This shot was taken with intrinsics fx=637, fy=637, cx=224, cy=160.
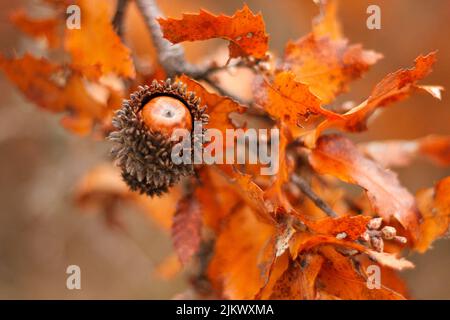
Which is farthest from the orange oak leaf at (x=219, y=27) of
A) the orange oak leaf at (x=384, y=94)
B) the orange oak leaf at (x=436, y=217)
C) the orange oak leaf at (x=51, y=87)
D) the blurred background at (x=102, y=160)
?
the blurred background at (x=102, y=160)

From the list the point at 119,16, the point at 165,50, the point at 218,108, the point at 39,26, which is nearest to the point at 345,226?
the point at 218,108

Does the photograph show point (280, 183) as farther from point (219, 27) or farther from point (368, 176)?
point (219, 27)

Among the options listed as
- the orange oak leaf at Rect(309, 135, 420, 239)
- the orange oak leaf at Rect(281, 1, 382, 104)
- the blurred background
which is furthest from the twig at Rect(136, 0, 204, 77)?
the blurred background

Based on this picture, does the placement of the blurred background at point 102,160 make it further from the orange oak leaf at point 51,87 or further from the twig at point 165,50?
the twig at point 165,50

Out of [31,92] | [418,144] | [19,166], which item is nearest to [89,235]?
[19,166]

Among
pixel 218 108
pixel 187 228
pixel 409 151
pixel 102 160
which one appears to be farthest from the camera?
pixel 102 160

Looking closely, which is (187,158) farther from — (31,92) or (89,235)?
(89,235)
